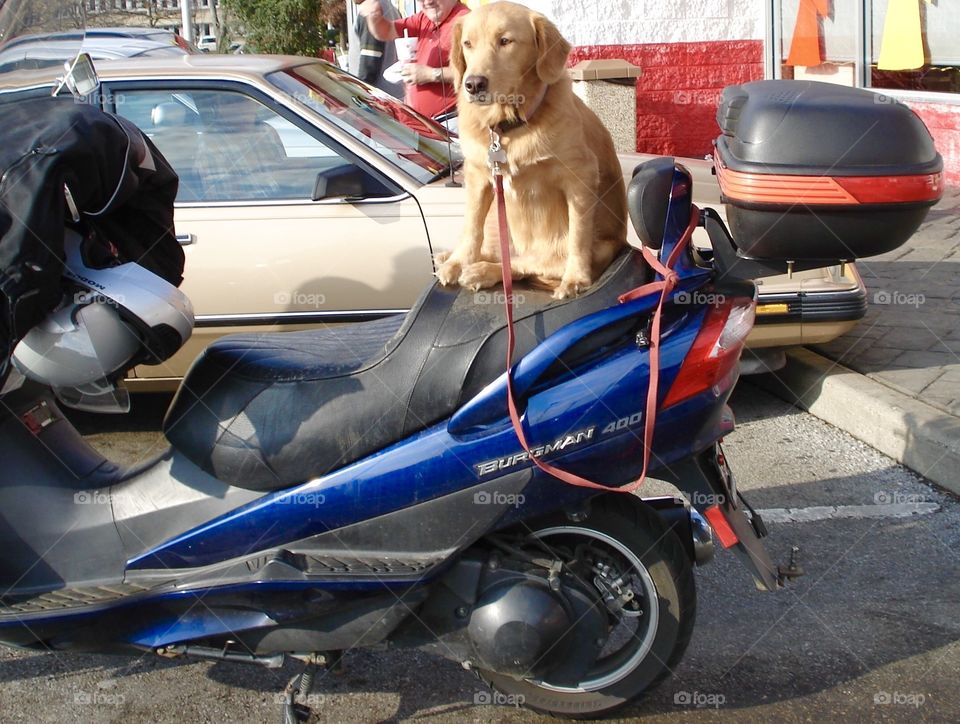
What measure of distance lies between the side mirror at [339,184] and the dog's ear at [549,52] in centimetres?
177

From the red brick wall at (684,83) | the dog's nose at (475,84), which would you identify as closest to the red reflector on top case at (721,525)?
the dog's nose at (475,84)

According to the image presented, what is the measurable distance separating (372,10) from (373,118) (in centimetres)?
286

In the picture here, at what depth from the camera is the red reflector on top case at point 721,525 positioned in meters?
2.73

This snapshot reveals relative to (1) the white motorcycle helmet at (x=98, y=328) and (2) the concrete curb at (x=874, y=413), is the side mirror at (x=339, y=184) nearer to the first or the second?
(1) the white motorcycle helmet at (x=98, y=328)

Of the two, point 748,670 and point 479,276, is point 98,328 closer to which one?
point 479,276

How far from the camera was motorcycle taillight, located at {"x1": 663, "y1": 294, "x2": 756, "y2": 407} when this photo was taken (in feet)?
8.62

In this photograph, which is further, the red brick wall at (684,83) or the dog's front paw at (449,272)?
the red brick wall at (684,83)

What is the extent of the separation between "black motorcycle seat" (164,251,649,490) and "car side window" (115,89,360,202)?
2.29m

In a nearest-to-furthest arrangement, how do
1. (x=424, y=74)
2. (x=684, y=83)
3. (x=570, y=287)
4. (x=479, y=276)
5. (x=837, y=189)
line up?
(x=837, y=189) → (x=570, y=287) → (x=479, y=276) → (x=424, y=74) → (x=684, y=83)

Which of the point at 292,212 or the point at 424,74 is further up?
the point at 424,74

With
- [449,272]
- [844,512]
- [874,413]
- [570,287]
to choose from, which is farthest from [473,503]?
[874,413]

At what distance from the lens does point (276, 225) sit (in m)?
4.88

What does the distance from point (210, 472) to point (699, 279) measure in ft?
4.56

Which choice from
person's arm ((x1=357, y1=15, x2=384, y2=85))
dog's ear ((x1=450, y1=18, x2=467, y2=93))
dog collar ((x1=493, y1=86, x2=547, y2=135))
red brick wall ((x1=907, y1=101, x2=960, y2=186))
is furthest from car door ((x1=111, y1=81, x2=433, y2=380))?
red brick wall ((x1=907, y1=101, x2=960, y2=186))
